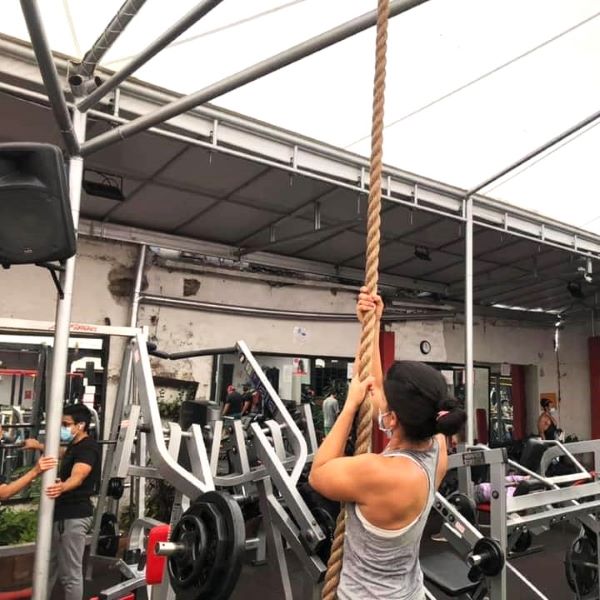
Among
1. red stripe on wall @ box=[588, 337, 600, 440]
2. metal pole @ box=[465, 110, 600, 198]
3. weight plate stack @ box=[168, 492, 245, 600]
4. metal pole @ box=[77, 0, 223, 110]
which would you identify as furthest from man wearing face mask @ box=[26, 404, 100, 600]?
red stripe on wall @ box=[588, 337, 600, 440]

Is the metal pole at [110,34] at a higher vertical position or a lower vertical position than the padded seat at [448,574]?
higher

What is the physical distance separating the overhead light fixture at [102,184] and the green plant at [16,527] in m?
2.78

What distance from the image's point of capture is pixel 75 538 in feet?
11.1

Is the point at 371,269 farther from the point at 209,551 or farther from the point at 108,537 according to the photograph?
the point at 108,537

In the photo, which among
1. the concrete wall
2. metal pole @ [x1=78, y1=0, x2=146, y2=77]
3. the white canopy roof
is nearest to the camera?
metal pole @ [x1=78, y1=0, x2=146, y2=77]

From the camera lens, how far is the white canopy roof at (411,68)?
120 inches

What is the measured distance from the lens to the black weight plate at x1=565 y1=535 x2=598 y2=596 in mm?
3762

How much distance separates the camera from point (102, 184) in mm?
4582

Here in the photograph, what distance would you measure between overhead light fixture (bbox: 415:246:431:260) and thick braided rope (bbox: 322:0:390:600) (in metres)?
5.18

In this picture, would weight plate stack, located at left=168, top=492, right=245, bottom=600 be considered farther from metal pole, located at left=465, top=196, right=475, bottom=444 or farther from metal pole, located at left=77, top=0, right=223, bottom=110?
metal pole, located at left=465, top=196, right=475, bottom=444

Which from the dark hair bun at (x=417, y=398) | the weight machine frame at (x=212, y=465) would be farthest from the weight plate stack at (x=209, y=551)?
the dark hair bun at (x=417, y=398)

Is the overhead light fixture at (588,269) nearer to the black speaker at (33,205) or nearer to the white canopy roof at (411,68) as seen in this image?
the white canopy roof at (411,68)

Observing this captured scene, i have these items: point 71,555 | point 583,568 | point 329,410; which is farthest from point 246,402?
point 583,568

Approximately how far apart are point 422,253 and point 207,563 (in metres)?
5.03
